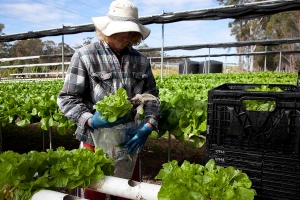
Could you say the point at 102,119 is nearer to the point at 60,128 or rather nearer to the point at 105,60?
the point at 105,60

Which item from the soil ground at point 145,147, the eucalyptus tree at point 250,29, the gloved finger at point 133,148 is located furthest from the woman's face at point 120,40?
the eucalyptus tree at point 250,29

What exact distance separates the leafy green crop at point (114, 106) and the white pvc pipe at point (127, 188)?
0.47m

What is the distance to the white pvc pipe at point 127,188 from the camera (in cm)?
112

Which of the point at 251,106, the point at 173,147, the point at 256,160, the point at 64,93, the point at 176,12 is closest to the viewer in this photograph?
the point at 256,160

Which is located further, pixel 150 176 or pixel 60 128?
pixel 150 176

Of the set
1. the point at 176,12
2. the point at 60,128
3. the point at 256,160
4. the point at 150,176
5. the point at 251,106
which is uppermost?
the point at 176,12

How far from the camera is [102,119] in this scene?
1.71 metres

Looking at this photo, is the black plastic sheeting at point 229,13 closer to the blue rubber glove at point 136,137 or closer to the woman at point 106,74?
the woman at point 106,74

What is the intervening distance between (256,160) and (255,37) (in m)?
39.5

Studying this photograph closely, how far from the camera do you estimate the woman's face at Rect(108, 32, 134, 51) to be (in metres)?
1.96

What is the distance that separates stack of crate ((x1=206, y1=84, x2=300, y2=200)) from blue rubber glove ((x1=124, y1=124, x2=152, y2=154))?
1.97 feet

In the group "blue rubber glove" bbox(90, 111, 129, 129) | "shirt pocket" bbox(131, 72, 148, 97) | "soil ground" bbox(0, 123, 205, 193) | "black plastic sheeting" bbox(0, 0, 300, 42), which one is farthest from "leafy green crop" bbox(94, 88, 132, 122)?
"black plastic sheeting" bbox(0, 0, 300, 42)

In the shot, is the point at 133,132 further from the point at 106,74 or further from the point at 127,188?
the point at 127,188

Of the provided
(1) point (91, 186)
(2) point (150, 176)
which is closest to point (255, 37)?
(2) point (150, 176)
